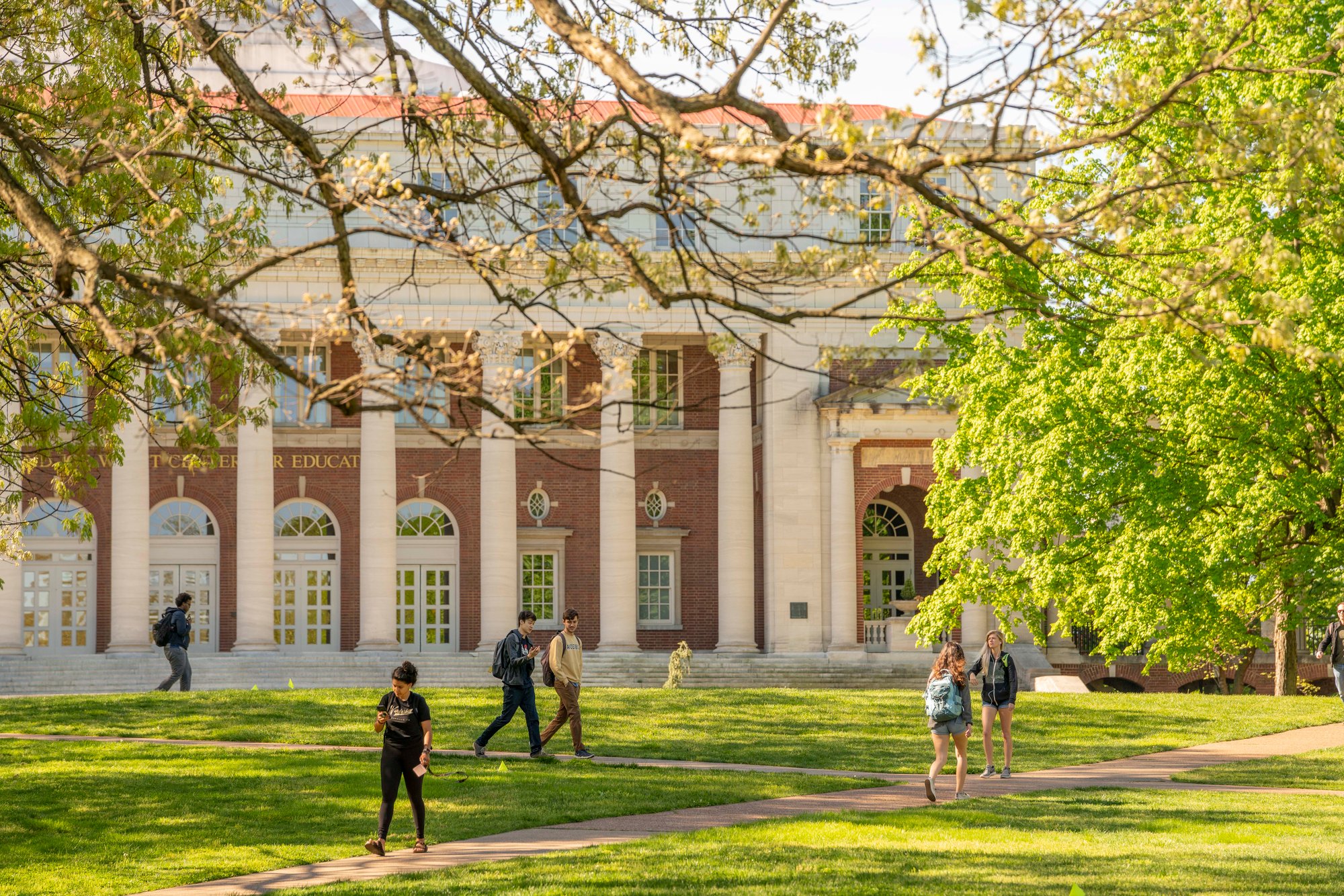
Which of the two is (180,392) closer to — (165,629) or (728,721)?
(728,721)

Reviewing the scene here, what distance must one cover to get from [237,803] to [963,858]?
737 centimetres

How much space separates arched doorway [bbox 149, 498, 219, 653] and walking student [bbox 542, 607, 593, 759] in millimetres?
23541

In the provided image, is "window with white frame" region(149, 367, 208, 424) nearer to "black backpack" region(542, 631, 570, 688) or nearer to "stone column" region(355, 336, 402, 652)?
"black backpack" region(542, 631, 570, 688)

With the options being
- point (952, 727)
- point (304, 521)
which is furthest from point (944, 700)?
point (304, 521)

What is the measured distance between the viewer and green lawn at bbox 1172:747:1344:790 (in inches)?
701

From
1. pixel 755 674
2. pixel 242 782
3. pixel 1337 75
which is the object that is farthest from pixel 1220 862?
pixel 755 674

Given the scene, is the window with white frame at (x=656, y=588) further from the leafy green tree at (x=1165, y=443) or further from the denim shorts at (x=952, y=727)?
the denim shorts at (x=952, y=727)

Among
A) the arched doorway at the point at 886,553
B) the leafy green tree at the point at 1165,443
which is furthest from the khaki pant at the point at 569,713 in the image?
the arched doorway at the point at 886,553

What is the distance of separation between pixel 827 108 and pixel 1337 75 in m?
15.2

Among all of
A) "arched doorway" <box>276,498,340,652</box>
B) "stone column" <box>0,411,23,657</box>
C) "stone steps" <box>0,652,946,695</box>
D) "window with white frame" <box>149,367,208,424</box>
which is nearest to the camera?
"window with white frame" <box>149,367,208,424</box>

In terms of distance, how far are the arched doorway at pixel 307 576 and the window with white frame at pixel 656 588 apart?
8086 millimetres

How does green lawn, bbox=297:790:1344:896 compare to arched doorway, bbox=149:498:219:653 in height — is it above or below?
below

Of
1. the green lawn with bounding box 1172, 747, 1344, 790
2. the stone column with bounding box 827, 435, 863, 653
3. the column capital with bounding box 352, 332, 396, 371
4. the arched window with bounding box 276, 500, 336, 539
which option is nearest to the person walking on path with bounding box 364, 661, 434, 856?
the column capital with bounding box 352, 332, 396, 371

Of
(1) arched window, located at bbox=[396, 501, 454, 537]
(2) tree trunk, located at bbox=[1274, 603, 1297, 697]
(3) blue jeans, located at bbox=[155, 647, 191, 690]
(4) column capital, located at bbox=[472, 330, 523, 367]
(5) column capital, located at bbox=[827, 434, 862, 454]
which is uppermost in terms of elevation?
(4) column capital, located at bbox=[472, 330, 523, 367]
